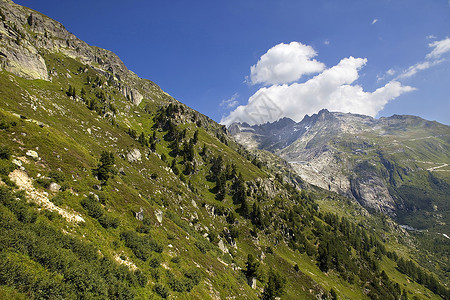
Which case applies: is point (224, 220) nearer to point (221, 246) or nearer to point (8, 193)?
point (221, 246)

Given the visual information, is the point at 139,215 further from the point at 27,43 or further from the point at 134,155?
the point at 27,43

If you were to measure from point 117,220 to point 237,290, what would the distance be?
1232 inches

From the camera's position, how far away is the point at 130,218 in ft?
120

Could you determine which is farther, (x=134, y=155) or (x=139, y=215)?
(x=134, y=155)

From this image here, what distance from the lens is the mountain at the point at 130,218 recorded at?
65.8ft

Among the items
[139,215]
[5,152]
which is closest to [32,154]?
[5,152]

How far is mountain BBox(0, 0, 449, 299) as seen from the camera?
20062mm

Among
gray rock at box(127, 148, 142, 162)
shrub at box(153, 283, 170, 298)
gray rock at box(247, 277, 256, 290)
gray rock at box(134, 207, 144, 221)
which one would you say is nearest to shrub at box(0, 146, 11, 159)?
gray rock at box(134, 207, 144, 221)

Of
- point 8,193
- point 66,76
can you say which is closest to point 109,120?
point 66,76

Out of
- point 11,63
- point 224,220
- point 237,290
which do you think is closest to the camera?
point 237,290

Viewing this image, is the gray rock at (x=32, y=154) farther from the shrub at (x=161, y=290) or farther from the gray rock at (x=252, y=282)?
the gray rock at (x=252, y=282)

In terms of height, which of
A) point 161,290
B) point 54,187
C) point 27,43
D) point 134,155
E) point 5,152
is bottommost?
point 161,290

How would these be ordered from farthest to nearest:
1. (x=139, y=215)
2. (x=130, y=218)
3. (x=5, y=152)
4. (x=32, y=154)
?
(x=139, y=215)
(x=130, y=218)
(x=32, y=154)
(x=5, y=152)

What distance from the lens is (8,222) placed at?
58.3 feet
